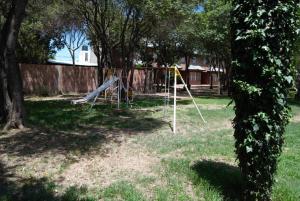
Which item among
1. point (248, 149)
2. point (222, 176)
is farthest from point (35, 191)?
point (248, 149)

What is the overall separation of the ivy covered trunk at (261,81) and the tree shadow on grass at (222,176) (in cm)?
43

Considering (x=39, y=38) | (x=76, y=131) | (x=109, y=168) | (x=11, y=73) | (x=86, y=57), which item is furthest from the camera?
(x=86, y=57)

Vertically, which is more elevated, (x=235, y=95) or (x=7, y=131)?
(x=235, y=95)

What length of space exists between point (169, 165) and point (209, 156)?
1217 millimetres

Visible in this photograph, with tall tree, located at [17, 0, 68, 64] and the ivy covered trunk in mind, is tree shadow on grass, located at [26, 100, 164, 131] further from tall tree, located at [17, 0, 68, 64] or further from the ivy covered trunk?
tall tree, located at [17, 0, 68, 64]

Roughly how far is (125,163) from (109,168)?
45 centimetres

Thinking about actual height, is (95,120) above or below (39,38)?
below

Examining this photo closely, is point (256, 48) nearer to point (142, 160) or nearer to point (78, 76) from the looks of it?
point (142, 160)

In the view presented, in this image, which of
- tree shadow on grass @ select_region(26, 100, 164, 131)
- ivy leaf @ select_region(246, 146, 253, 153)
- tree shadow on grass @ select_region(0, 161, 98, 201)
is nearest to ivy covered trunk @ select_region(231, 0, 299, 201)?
Answer: ivy leaf @ select_region(246, 146, 253, 153)

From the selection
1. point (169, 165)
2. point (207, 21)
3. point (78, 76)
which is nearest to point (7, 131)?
point (169, 165)

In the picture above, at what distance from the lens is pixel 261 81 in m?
5.32

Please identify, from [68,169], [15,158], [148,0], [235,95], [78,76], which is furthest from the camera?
[78,76]

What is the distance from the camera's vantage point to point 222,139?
33.5ft

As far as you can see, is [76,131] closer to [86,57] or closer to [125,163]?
[125,163]
